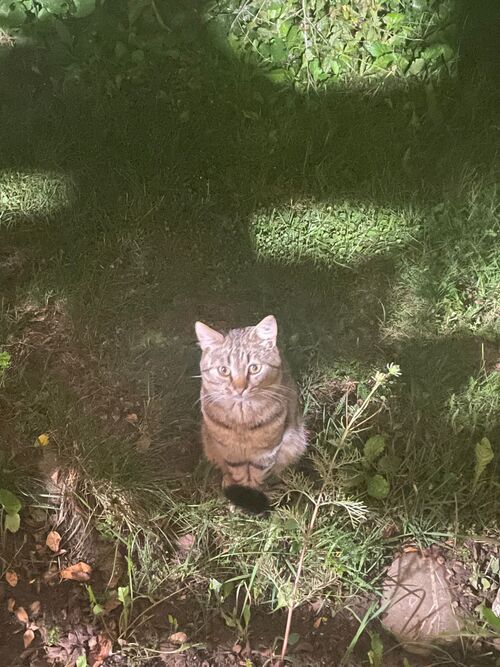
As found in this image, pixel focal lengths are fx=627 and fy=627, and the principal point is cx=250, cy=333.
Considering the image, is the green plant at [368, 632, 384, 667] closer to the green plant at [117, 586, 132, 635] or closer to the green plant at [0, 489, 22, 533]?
the green plant at [117, 586, 132, 635]

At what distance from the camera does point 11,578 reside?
7.47ft

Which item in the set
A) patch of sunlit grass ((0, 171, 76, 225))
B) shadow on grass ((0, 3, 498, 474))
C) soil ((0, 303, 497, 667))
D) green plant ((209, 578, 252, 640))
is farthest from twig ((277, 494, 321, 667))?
patch of sunlit grass ((0, 171, 76, 225))

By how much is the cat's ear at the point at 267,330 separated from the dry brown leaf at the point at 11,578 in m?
1.25

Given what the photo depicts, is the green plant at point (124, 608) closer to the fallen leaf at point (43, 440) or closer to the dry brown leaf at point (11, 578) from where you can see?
the dry brown leaf at point (11, 578)

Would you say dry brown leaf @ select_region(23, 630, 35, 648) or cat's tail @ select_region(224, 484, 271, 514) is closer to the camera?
dry brown leaf @ select_region(23, 630, 35, 648)

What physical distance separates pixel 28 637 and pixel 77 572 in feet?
0.85

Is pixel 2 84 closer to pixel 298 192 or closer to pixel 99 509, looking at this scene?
pixel 298 192

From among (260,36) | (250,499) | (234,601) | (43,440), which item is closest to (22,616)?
→ (43,440)

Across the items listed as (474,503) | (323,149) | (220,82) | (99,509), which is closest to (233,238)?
(323,149)

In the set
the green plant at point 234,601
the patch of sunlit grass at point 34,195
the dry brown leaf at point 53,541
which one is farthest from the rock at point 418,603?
the patch of sunlit grass at point 34,195

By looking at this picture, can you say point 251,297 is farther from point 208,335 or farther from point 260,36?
point 260,36

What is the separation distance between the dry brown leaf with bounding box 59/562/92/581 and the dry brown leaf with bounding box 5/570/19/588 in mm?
157

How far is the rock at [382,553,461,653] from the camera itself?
89.7 inches

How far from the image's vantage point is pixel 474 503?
8.05ft
